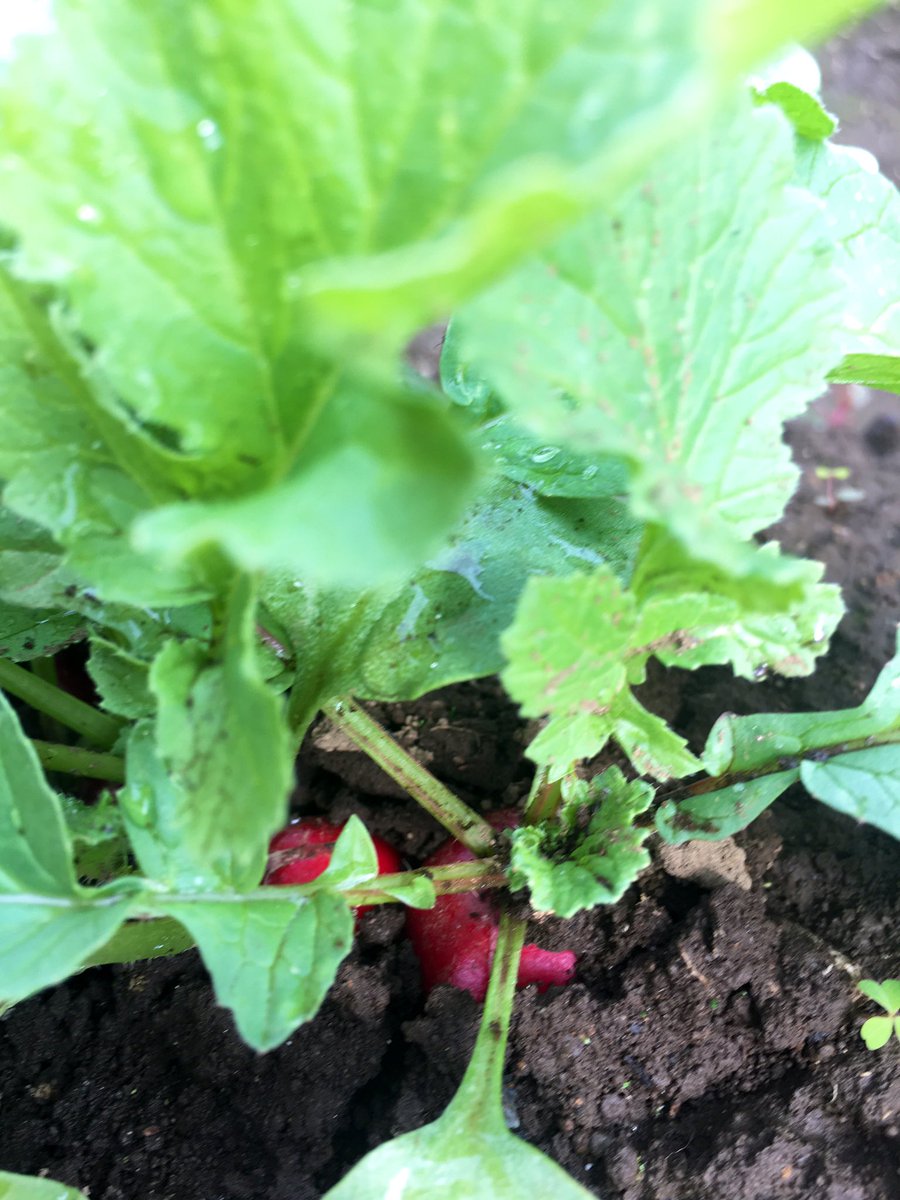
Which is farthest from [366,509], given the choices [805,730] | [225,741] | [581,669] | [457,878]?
[805,730]

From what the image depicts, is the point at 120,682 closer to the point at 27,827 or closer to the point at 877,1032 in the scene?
the point at 27,827

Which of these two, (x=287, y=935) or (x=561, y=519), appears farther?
(x=561, y=519)

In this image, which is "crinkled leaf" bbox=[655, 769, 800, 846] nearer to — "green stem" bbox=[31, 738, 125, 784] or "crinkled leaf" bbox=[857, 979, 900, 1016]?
"crinkled leaf" bbox=[857, 979, 900, 1016]

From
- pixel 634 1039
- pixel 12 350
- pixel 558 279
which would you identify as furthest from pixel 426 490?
pixel 634 1039

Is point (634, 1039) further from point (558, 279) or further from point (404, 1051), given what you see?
point (558, 279)

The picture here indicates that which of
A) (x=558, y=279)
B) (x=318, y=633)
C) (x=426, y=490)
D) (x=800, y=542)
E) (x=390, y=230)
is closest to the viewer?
(x=426, y=490)
